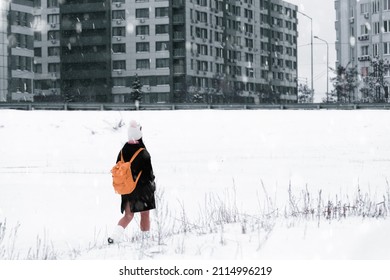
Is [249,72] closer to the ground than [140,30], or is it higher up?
closer to the ground

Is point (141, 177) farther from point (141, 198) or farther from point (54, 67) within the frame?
point (54, 67)

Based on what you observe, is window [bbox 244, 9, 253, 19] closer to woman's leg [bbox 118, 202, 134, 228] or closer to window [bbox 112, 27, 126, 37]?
window [bbox 112, 27, 126, 37]

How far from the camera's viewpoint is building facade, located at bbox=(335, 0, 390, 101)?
7181 centimetres

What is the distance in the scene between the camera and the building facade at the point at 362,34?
71.8 meters

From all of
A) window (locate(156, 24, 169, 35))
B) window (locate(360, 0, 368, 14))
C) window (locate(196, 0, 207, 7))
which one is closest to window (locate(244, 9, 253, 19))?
window (locate(196, 0, 207, 7))

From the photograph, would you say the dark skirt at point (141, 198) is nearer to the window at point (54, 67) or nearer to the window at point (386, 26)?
the window at point (386, 26)

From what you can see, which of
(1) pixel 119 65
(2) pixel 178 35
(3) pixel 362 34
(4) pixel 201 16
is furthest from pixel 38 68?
(3) pixel 362 34

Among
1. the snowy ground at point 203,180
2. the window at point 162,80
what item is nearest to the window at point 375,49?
the window at point 162,80

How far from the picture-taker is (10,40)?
224ft

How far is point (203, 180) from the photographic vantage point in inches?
808

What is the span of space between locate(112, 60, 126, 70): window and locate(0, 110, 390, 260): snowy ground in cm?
4815

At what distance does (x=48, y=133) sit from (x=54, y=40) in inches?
2419

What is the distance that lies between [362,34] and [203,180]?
6018 cm

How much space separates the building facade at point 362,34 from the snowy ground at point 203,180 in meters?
33.4
